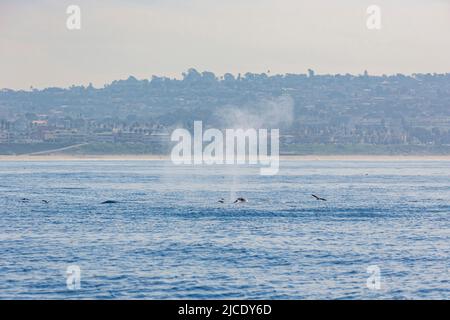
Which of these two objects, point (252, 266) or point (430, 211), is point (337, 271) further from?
point (430, 211)

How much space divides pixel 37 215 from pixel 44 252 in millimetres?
28078

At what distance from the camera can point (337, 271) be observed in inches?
2231

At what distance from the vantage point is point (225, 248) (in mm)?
67375

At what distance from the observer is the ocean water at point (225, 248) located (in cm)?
5159

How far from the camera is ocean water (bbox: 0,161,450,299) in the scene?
51.6 meters

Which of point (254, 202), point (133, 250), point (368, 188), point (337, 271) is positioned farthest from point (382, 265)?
point (368, 188)
